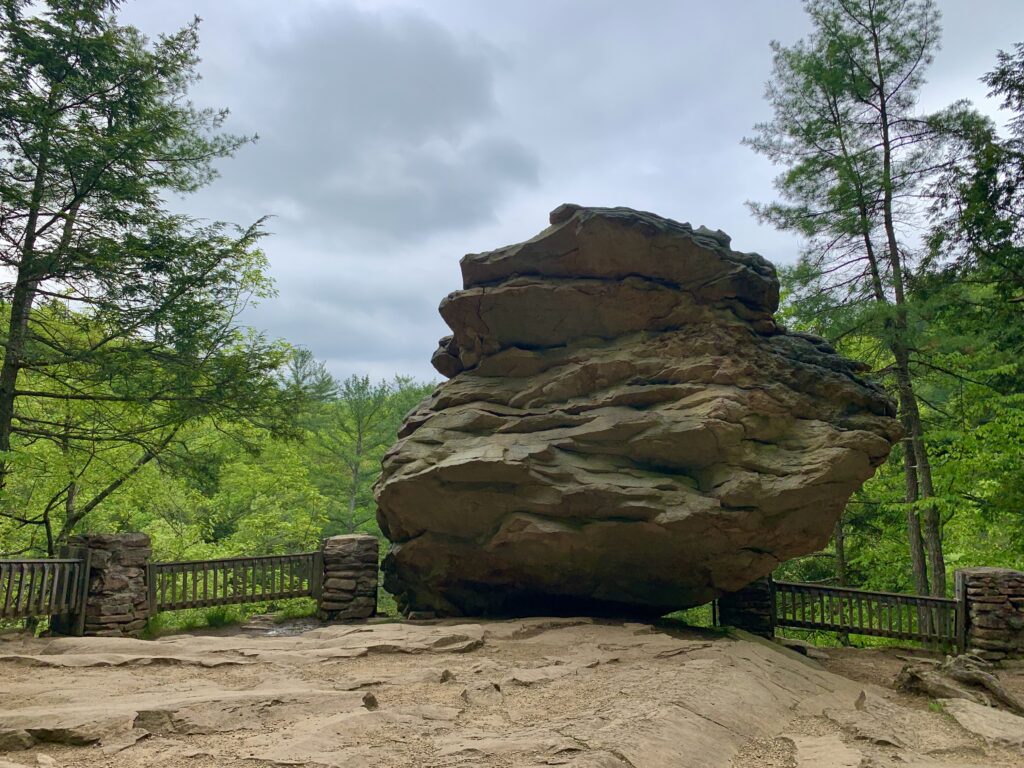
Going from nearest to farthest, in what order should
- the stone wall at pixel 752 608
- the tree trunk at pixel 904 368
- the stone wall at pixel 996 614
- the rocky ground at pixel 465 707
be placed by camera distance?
the rocky ground at pixel 465 707 → the stone wall at pixel 996 614 → the stone wall at pixel 752 608 → the tree trunk at pixel 904 368

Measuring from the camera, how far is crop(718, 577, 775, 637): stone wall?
10.2m

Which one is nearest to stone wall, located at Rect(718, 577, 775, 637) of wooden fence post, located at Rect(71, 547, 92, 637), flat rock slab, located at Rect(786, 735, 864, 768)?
flat rock slab, located at Rect(786, 735, 864, 768)

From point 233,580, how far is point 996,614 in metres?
11.3

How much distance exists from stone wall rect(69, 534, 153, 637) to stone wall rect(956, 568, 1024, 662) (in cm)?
1182

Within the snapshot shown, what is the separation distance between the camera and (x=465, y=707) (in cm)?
521

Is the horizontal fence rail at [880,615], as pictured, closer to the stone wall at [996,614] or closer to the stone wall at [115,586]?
the stone wall at [996,614]

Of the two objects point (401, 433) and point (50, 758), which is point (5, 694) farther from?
point (401, 433)

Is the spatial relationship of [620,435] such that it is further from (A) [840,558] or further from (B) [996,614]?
(A) [840,558]

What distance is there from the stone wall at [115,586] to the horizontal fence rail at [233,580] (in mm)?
186

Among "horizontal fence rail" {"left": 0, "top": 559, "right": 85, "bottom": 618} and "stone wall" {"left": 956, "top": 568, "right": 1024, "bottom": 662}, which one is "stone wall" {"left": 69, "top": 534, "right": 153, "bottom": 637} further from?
"stone wall" {"left": 956, "top": 568, "right": 1024, "bottom": 662}

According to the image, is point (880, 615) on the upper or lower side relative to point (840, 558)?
lower

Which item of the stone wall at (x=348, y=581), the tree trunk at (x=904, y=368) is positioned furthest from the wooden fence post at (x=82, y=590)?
A: the tree trunk at (x=904, y=368)

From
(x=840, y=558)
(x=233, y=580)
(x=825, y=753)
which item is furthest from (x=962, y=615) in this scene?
(x=233, y=580)

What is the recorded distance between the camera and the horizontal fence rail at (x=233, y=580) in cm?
926
